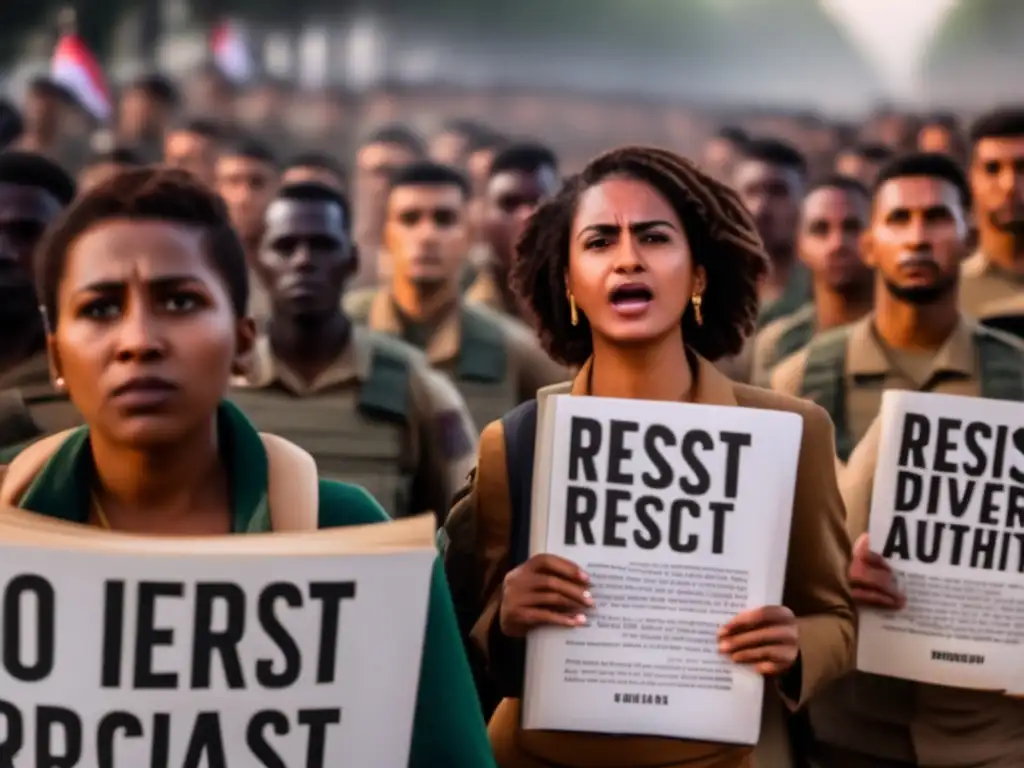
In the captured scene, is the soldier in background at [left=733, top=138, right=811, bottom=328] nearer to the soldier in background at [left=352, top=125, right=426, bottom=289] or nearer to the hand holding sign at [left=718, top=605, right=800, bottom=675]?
the soldier in background at [left=352, top=125, right=426, bottom=289]

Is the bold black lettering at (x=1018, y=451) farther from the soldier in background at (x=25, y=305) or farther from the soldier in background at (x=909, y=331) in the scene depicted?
the soldier in background at (x=25, y=305)

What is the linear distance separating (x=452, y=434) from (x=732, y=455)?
8.51 ft

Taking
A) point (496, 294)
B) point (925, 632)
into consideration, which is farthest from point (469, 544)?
point (496, 294)

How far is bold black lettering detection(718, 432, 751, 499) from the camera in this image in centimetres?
270

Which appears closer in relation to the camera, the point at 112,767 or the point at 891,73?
the point at 112,767

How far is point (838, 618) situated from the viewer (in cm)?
289

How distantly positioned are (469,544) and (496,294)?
488 cm

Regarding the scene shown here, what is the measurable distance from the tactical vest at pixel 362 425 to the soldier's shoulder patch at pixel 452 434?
97 mm

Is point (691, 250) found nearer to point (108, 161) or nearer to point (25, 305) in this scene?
point (25, 305)

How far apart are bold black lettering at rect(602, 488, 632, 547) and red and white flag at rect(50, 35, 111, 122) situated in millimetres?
12328

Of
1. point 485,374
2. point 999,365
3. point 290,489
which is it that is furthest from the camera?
point 485,374

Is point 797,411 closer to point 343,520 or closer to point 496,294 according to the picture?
point 343,520

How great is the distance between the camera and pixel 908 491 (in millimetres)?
3277

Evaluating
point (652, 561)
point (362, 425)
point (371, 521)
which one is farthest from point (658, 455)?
point (362, 425)
